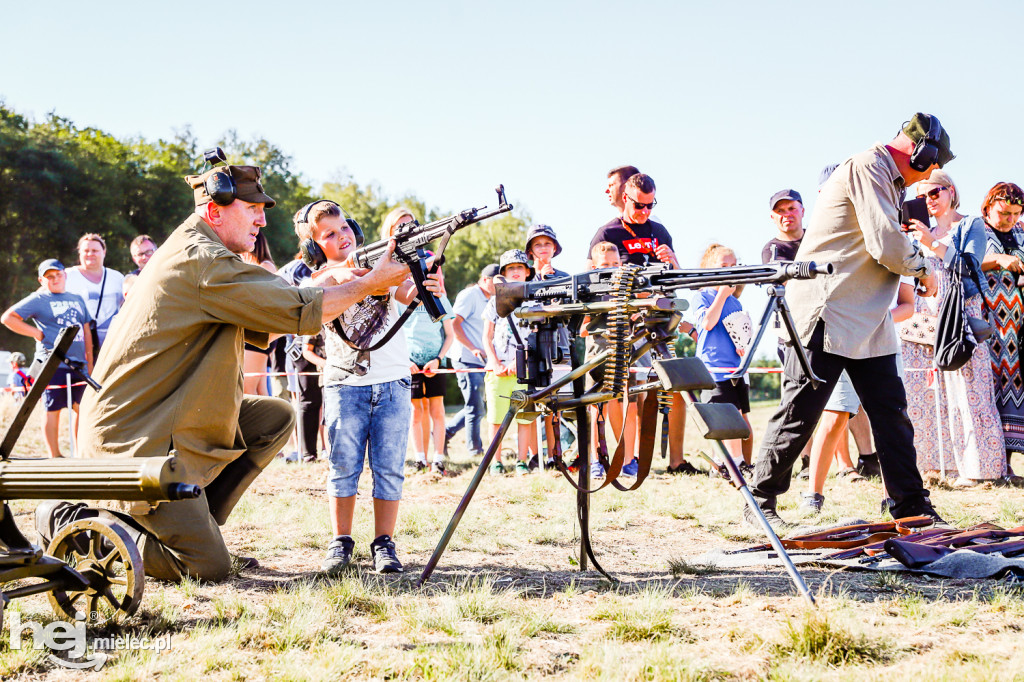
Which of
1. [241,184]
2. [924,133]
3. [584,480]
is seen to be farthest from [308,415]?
[924,133]

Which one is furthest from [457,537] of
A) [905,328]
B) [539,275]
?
[905,328]

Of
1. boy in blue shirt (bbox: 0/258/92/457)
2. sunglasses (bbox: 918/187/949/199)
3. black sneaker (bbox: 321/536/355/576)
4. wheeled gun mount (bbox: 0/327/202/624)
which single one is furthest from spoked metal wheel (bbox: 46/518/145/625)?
sunglasses (bbox: 918/187/949/199)


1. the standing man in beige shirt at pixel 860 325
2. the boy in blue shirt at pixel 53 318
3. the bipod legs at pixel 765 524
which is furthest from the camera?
the boy in blue shirt at pixel 53 318

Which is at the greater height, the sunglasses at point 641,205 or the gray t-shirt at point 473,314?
the sunglasses at point 641,205

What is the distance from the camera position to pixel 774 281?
134 inches

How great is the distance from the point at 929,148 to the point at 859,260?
720 mm

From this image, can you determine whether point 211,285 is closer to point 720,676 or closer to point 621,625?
point 621,625

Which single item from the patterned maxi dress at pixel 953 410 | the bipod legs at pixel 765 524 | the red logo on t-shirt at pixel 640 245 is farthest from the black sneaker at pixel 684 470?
the bipod legs at pixel 765 524

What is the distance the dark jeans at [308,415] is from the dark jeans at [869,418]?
5641mm

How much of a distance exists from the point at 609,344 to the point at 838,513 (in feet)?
9.82

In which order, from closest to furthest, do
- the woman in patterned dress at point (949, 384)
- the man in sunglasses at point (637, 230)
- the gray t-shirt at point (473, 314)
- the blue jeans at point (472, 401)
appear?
the woman in patterned dress at point (949, 384)
the man in sunglasses at point (637, 230)
the gray t-shirt at point (473, 314)
the blue jeans at point (472, 401)

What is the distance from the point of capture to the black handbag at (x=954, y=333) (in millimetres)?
6574

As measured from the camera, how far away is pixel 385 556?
4.52 m

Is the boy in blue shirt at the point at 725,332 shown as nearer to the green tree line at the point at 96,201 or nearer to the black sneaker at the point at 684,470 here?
the black sneaker at the point at 684,470
